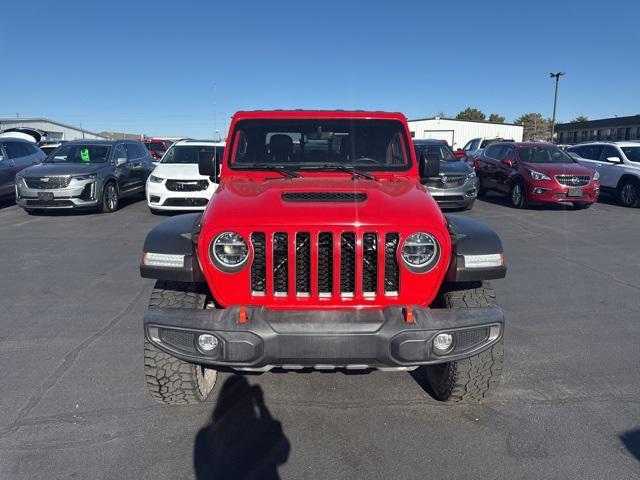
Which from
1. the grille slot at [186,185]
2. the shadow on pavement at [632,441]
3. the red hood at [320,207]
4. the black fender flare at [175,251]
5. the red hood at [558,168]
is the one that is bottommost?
the shadow on pavement at [632,441]

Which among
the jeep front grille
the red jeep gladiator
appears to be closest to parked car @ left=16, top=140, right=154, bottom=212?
the red jeep gladiator

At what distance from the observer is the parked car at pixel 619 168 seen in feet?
42.0

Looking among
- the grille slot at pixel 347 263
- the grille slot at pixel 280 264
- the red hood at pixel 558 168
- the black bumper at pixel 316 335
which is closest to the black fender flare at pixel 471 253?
the black bumper at pixel 316 335

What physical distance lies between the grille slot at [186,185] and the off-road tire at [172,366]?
739 cm

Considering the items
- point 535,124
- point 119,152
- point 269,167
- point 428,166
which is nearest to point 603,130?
point 535,124

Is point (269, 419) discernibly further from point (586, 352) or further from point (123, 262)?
point (123, 262)

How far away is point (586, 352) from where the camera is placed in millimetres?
4039

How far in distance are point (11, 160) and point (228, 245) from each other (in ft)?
39.2

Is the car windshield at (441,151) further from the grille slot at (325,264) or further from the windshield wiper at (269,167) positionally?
the grille slot at (325,264)

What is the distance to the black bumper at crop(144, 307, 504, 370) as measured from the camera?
8.16 ft

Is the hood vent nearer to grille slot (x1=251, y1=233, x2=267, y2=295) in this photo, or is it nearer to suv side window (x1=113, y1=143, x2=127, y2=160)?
grille slot (x1=251, y1=233, x2=267, y2=295)

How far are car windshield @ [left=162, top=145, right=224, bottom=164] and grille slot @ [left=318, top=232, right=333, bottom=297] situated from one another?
917cm

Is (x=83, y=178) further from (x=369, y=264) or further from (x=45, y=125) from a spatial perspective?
(x=45, y=125)

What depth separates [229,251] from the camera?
2.74 meters
